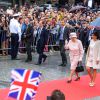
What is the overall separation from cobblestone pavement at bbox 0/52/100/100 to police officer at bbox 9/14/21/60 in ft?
1.17

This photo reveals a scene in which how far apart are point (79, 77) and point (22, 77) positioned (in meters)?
6.51

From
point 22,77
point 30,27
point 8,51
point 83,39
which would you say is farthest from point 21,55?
point 22,77

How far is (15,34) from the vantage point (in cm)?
1700

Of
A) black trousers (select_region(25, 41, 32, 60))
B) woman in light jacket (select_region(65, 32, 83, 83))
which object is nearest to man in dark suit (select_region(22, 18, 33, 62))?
black trousers (select_region(25, 41, 32, 60))

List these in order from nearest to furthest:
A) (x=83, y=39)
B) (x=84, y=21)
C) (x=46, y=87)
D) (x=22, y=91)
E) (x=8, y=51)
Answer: (x=22, y=91), (x=46, y=87), (x=8, y=51), (x=83, y=39), (x=84, y=21)

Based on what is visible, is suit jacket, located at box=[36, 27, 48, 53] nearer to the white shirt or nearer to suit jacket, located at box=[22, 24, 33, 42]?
suit jacket, located at box=[22, 24, 33, 42]

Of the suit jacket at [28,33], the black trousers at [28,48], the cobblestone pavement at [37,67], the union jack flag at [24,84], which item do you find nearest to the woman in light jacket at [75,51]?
the cobblestone pavement at [37,67]

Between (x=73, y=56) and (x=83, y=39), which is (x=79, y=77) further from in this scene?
(x=83, y=39)

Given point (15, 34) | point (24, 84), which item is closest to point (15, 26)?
point (15, 34)

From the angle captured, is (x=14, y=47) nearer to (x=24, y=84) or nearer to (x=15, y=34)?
(x=15, y=34)

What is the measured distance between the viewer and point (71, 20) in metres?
20.9

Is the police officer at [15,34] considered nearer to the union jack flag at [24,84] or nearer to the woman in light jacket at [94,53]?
the woman in light jacket at [94,53]

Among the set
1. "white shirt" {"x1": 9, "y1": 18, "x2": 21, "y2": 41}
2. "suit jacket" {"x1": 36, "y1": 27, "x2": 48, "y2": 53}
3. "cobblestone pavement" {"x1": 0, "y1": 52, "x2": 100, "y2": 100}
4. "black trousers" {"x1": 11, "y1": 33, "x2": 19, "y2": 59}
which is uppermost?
"white shirt" {"x1": 9, "y1": 18, "x2": 21, "y2": 41}

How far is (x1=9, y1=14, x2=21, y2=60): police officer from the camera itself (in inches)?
664
